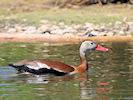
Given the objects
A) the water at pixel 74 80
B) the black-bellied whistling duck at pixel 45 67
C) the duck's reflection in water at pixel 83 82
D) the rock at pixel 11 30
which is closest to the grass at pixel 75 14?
the rock at pixel 11 30

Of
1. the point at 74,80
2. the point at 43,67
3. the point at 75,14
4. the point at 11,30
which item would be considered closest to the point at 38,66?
the point at 43,67

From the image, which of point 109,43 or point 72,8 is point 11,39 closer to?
point 109,43

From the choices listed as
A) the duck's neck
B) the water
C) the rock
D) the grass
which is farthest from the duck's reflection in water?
the grass

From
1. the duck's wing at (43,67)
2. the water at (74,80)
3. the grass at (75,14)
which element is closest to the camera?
the water at (74,80)

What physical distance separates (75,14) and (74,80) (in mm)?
13585

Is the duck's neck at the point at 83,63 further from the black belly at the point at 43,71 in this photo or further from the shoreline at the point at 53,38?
the shoreline at the point at 53,38

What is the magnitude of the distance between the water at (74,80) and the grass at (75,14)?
22.5 feet

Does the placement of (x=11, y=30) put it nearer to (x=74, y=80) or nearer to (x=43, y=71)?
(x=43, y=71)

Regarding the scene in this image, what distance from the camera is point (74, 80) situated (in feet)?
45.5

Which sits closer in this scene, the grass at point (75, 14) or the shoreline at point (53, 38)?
the shoreline at point (53, 38)

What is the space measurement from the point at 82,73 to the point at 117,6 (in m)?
15.2

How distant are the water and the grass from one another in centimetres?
686

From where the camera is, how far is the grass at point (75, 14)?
26188mm

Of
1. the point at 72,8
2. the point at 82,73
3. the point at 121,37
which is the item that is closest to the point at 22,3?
the point at 72,8
